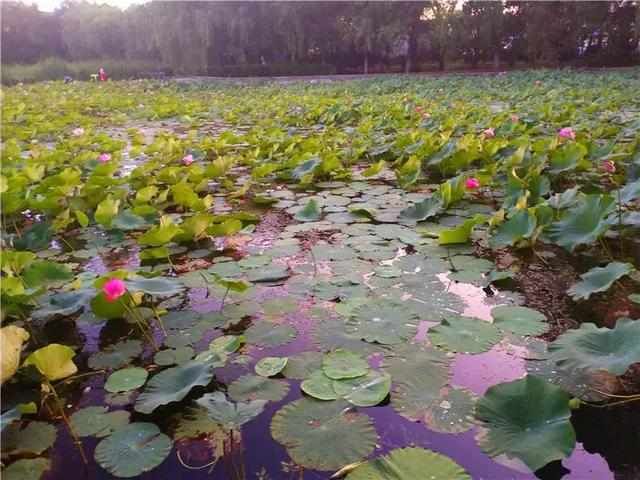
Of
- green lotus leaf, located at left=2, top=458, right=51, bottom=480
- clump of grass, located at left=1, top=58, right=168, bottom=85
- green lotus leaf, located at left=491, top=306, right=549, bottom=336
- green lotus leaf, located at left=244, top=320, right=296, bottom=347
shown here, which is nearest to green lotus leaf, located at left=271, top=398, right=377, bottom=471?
green lotus leaf, located at left=244, top=320, right=296, bottom=347

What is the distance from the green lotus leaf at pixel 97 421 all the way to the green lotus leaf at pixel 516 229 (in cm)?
123

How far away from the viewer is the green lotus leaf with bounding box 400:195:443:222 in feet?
6.64

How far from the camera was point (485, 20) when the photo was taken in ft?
52.7

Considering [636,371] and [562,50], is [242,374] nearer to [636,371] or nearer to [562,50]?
[636,371]

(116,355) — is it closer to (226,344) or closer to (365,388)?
(226,344)

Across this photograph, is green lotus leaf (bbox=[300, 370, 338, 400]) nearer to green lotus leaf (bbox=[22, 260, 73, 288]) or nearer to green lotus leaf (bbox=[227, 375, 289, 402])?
green lotus leaf (bbox=[227, 375, 289, 402])

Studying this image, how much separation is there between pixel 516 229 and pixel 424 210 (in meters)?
0.46

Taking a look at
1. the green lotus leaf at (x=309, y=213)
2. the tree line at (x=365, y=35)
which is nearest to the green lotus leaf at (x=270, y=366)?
the green lotus leaf at (x=309, y=213)

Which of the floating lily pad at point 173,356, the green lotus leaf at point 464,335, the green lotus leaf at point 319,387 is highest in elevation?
the green lotus leaf at point 464,335

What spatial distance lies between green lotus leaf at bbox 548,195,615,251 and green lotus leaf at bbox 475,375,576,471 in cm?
81

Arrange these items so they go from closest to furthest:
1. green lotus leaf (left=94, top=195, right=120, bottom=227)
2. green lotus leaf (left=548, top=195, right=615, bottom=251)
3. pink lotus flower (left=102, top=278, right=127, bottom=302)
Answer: pink lotus flower (left=102, top=278, right=127, bottom=302) < green lotus leaf (left=548, top=195, right=615, bottom=251) < green lotus leaf (left=94, top=195, right=120, bottom=227)

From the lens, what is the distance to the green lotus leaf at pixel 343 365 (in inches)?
41.8

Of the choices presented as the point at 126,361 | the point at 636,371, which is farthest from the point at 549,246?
the point at 126,361

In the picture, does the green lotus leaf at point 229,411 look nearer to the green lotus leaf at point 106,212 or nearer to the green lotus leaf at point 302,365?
the green lotus leaf at point 302,365
